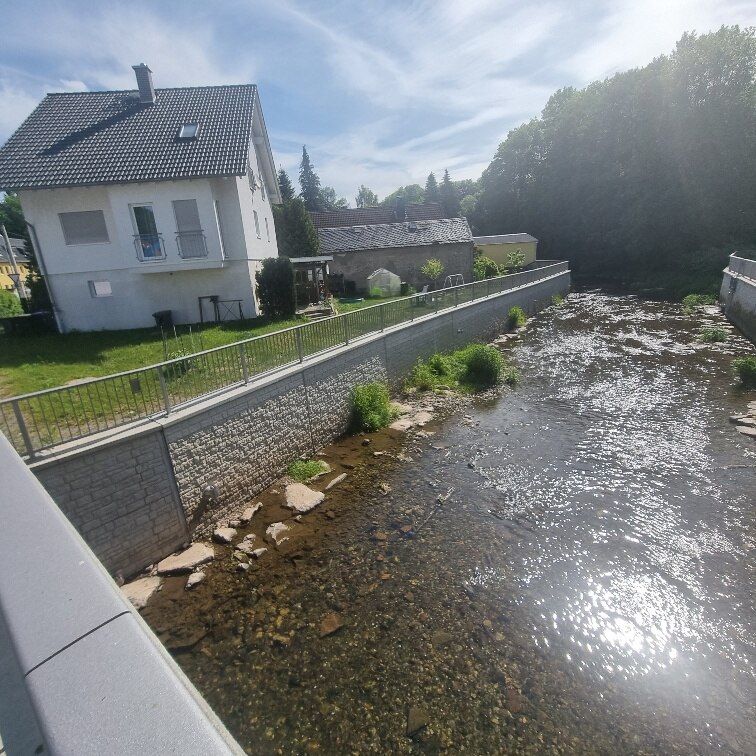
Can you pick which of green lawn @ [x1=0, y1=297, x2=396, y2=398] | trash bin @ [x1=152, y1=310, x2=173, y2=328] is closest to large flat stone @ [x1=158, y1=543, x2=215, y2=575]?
green lawn @ [x1=0, y1=297, x2=396, y2=398]

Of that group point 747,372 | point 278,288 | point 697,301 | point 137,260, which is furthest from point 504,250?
point 137,260

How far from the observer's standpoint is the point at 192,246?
620 inches

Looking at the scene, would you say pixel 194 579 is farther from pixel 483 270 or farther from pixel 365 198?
Result: pixel 365 198

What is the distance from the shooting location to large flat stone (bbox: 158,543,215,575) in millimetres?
6246

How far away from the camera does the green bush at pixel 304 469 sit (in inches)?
342

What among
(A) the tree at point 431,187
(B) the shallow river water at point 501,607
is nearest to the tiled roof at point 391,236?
(B) the shallow river water at point 501,607

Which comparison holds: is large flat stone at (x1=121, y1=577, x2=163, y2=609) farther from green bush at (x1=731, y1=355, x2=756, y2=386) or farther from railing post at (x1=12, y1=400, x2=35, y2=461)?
green bush at (x1=731, y1=355, x2=756, y2=386)

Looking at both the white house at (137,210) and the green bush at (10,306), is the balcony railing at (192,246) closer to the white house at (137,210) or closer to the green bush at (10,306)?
the white house at (137,210)

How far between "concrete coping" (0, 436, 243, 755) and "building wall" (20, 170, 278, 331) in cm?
1590

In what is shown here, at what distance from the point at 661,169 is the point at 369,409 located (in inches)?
1916

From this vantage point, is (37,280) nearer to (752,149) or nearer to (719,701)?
(719,701)

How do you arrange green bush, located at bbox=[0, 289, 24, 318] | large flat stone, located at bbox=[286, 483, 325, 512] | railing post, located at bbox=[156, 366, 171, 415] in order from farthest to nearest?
green bush, located at bbox=[0, 289, 24, 318], large flat stone, located at bbox=[286, 483, 325, 512], railing post, located at bbox=[156, 366, 171, 415]

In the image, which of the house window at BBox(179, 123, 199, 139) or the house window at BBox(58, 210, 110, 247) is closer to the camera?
the house window at BBox(58, 210, 110, 247)

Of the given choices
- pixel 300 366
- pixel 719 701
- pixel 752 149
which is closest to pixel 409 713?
pixel 719 701
